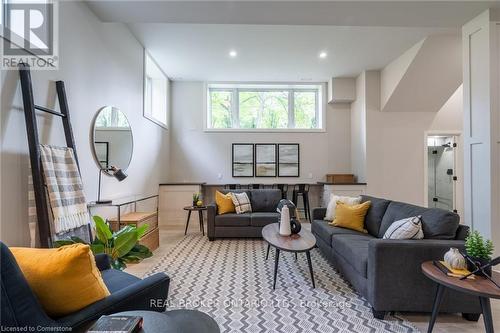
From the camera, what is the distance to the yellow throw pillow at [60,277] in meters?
1.13

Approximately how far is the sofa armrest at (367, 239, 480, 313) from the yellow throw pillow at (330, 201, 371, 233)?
1.27m

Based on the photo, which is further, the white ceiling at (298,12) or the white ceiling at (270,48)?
the white ceiling at (270,48)

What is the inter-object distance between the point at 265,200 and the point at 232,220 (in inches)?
33.2

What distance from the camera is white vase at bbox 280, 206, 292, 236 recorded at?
2992 millimetres

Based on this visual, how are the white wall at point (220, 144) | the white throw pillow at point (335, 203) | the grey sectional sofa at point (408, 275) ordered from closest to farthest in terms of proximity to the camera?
the grey sectional sofa at point (408, 275) < the white throw pillow at point (335, 203) < the white wall at point (220, 144)

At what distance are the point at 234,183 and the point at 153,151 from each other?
6.95 ft

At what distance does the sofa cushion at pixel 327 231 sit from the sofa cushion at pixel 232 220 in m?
1.21

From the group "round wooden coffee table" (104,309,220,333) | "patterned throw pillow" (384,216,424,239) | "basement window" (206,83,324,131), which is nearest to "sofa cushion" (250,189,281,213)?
"basement window" (206,83,324,131)

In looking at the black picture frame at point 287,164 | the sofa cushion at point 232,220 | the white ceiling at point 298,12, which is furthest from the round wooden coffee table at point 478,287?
the black picture frame at point 287,164

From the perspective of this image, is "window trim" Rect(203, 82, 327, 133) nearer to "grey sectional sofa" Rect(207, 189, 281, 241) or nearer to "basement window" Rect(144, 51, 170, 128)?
"basement window" Rect(144, 51, 170, 128)

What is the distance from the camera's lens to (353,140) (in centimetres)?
637

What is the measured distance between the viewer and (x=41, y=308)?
1.08 metres

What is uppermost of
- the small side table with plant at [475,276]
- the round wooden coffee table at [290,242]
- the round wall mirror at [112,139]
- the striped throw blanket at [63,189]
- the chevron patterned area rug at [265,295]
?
the round wall mirror at [112,139]

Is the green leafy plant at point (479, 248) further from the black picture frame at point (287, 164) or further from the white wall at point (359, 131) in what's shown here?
the black picture frame at point (287, 164)
